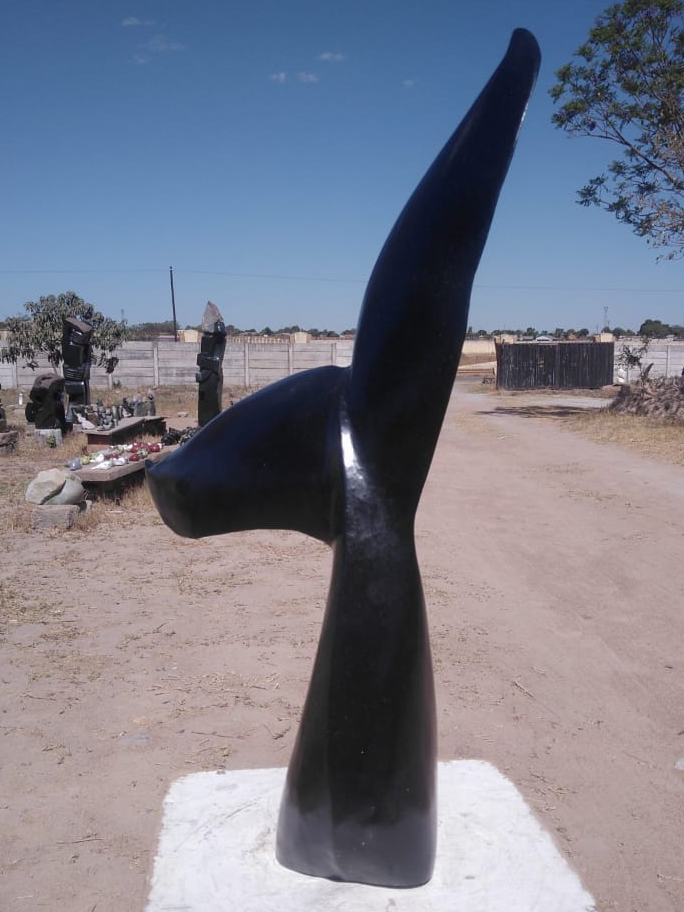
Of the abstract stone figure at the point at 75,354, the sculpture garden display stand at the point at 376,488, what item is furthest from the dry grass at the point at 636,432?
the sculpture garden display stand at the point at 376,488

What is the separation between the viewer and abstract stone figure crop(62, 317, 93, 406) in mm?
13555

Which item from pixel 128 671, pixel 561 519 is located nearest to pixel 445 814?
pixel 128 671

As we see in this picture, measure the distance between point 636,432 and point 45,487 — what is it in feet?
34.6

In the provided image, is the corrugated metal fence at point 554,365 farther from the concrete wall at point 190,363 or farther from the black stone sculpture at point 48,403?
the black stone sculpture at point 48,403

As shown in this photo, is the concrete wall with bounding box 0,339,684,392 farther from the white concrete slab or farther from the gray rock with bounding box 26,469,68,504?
the white concrete slab

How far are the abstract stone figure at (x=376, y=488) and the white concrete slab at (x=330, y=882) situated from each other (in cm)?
9

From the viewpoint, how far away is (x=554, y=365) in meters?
28.5

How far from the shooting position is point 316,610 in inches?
208

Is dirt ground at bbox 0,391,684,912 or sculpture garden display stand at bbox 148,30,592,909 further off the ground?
sculpture garden display stand at bbox 148,30,592,909

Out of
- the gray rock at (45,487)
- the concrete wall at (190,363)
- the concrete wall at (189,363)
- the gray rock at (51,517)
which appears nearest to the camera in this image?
the gray rock at (51,517)

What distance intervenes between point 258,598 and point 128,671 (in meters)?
1.34

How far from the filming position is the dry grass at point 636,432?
1214 centimetres

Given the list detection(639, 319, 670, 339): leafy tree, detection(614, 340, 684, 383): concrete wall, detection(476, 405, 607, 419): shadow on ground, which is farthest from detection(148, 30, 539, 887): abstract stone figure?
detection(639, 319, 670, 339): leafy tree

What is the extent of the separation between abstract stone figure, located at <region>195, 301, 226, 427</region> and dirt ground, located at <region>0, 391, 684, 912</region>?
15.6 feet
